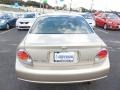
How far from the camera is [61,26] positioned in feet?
20.7

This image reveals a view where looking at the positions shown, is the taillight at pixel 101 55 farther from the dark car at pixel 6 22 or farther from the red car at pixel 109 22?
the red car at pixel 109 22

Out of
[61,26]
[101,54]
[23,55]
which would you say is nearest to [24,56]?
[23,55]

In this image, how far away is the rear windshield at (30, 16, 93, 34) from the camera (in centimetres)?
612

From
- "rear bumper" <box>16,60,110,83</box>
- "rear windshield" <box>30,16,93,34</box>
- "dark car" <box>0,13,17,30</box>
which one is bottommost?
"dark car" <box>0,13,17,30</box>

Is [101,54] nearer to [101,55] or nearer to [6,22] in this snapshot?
[101,55]

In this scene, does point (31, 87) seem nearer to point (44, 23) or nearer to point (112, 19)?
point (44, 23)

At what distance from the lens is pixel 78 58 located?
4961 mm

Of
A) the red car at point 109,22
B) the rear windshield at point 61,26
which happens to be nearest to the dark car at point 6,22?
the red car at point 109,22

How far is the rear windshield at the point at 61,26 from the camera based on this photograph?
6117mm

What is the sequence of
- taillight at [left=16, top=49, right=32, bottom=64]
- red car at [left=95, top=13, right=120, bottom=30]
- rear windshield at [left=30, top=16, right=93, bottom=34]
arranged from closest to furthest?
1. taillight at [left=16, top=49, right=32, bottom=64]
2. rear windshield at [left=30, top=16, right=93, bottom=34]
3. red car at [left=95, top=13, right=120, bottom=30]

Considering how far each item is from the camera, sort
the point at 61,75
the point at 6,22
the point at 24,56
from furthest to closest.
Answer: the point at 6,22, the point at 24,56, the point at 61,75

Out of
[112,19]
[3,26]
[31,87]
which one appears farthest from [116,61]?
[112,19]

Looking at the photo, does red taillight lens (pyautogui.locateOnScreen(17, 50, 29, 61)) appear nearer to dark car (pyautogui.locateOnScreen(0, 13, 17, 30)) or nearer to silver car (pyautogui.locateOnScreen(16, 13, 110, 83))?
silver car (pyautogui.locateOnScreen(16, 13, 110, 83))

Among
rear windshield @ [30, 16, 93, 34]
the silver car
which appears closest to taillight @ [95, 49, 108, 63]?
the silver car
